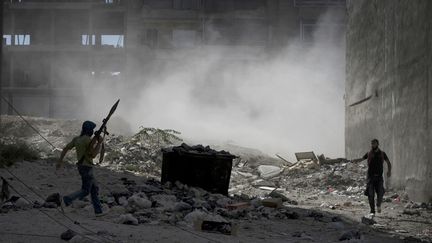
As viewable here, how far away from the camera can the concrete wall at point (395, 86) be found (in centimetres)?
962

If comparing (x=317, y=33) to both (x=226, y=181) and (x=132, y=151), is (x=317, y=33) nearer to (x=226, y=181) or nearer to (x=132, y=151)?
(x=132, y=151)

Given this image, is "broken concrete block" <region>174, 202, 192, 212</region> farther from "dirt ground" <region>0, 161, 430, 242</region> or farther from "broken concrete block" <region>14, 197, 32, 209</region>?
"broken concrete block" <region>14, 197, 32, 209</region>

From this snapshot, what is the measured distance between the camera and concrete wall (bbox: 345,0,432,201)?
9617mm

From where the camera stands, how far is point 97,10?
1458 inches

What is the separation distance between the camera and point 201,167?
933 centimetres

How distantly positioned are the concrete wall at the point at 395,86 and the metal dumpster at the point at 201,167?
12.1 feet

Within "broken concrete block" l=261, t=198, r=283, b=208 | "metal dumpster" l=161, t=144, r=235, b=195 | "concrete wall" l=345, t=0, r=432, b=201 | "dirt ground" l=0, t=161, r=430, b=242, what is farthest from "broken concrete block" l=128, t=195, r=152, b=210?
"concrete wall" l=345, t=0, r=432, b=201

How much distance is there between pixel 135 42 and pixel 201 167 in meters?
27.9

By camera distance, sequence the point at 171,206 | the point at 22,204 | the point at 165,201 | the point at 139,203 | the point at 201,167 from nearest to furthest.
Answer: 1. the point at 22,204
2. the point at 139,203
3. the point at 171,206
4. the point at 165,201
5. the point at 201,167

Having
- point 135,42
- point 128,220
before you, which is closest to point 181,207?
point 128,220

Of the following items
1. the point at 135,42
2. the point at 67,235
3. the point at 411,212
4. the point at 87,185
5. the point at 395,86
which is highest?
the point at 135,42

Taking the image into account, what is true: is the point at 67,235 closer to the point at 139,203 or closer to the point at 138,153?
the point at 139,203

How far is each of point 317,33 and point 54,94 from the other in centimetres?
1883

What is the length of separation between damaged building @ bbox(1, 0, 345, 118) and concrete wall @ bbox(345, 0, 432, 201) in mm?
19926
